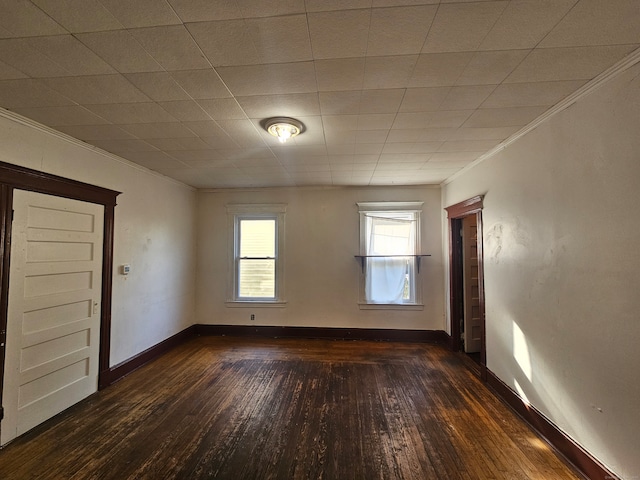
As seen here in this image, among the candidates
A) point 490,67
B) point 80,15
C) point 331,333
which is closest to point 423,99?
point 490,67

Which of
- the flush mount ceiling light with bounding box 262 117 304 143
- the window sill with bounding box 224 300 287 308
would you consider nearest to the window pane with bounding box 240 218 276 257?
the window sill with bounding box 224 300 287 308

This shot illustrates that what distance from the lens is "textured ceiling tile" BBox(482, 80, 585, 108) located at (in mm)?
1852

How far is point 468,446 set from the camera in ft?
7.28

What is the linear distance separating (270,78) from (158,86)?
0.76m

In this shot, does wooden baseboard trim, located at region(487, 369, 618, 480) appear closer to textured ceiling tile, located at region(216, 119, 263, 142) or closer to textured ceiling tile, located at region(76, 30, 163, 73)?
textured ceiling tile, located at region(216, 119, 263, 142)

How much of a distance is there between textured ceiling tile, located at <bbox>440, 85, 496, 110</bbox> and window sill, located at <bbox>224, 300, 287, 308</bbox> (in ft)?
12.8

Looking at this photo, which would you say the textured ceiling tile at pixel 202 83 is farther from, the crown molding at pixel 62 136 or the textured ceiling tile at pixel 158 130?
the crown molding at pixel 62 136

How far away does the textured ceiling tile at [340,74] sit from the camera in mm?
1622

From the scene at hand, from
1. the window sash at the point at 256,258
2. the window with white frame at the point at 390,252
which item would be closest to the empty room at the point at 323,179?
the window with white frame at the point at 390,252

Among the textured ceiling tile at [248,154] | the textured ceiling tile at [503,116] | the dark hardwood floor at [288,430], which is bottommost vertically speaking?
the dark hardwood floor at [288,430]

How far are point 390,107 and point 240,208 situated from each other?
141 inches

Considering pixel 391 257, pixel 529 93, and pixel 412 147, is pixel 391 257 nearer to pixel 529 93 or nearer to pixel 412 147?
pixel 412 147

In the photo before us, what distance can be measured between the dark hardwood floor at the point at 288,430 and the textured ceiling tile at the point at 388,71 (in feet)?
8.49

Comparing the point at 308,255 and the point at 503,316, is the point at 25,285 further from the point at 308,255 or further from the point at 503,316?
the point at 503,316
